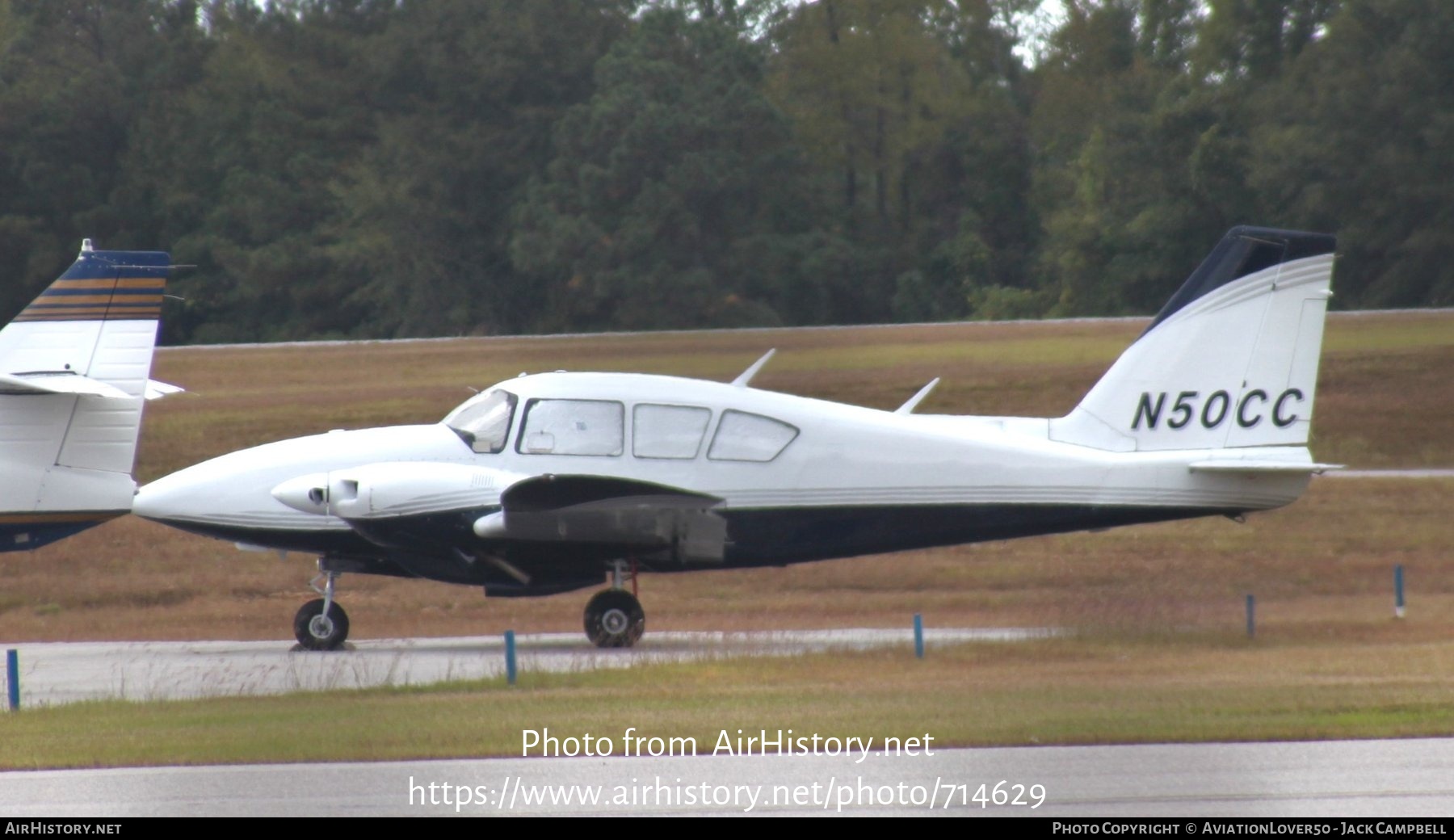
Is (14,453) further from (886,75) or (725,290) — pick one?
(886,75)

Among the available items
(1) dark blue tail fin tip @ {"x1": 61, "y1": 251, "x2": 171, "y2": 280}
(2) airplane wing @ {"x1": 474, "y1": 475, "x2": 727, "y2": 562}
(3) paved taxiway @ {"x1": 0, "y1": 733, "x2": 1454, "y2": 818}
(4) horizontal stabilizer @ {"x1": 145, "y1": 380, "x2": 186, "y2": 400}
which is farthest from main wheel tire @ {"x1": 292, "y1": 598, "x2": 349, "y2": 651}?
(3) paved taxiway @ {"x1": 0, "y1": 733, "x2": 1454, "y2": 818}

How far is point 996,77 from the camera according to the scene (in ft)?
143

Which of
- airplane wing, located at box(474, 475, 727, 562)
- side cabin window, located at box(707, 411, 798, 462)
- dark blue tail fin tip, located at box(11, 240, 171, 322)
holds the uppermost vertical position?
dark blue tail fin tip, located at box(11, 240, 171, 322)

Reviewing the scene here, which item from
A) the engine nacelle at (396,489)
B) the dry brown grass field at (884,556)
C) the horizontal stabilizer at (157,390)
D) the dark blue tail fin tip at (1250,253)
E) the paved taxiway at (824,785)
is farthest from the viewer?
the dry brown grass field at (884,556)

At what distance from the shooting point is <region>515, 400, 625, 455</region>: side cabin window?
15047mm

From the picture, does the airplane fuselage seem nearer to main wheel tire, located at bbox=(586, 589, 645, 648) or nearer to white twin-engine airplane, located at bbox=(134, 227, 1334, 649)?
white twin-engine airplane, located at bbox=(134, 227, 1334, 649)

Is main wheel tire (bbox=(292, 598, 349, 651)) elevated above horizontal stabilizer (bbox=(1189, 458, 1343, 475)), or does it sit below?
below

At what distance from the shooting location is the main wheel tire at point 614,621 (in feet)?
49.9

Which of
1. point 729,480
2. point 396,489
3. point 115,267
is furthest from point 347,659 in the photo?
point 115,267

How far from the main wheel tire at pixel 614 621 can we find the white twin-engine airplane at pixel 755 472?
0.02 meters

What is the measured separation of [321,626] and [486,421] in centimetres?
228

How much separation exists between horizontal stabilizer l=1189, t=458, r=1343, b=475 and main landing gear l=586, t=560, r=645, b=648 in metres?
4.96

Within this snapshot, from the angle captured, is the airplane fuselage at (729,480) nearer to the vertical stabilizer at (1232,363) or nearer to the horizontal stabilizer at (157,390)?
the vertical stabilizer at (1232,363)

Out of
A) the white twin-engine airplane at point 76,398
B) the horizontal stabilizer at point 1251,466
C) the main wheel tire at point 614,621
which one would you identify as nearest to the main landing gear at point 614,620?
the main wheel tire at point 614,621
